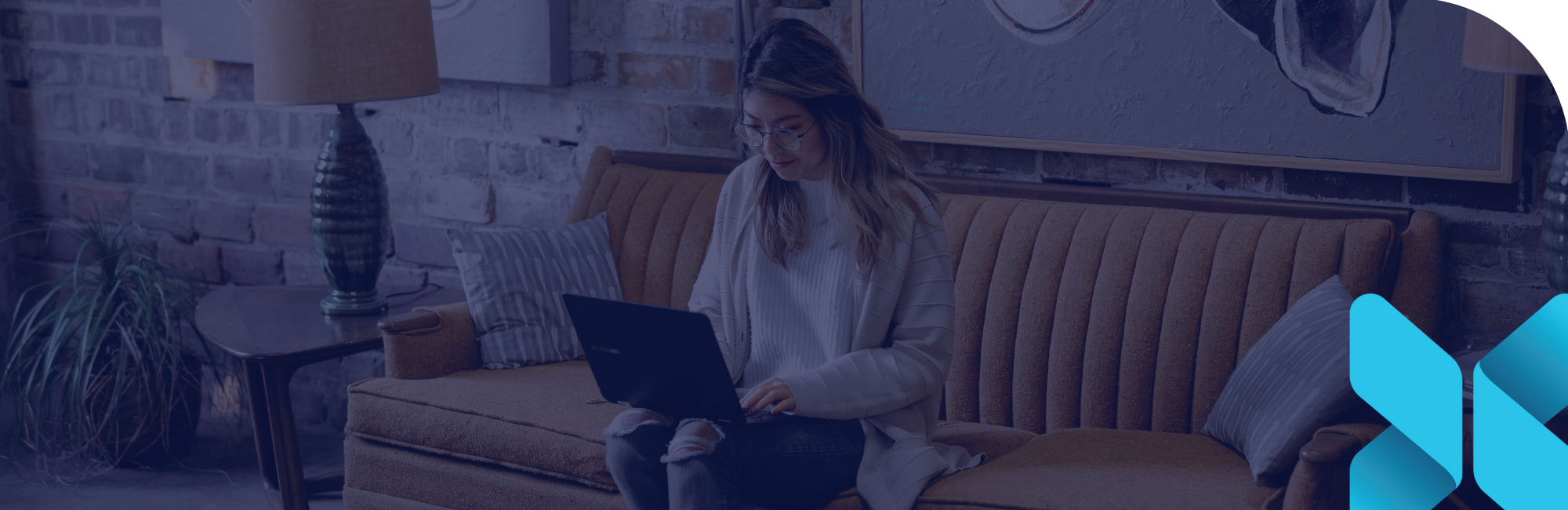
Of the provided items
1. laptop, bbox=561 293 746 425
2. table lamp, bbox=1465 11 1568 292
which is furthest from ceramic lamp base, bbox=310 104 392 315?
table lamp, bbox=1465 11 1568 292

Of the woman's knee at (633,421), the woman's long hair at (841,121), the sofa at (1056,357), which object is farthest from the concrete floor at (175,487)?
the woman's long hair at (841,121)

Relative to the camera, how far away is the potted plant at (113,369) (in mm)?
2697

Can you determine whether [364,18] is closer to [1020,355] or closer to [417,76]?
[417,76]

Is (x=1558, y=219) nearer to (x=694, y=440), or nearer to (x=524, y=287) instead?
(x=694, y=440)

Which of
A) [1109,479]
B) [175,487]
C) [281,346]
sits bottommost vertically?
[175,487]

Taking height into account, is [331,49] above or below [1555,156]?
above

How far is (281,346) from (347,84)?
53cm

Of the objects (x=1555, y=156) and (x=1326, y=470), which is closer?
(x=1326, y=470)

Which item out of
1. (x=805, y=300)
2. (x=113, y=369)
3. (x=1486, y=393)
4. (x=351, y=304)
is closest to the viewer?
(x=1486, y=393)

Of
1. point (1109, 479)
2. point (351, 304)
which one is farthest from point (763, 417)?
point (351, 304)

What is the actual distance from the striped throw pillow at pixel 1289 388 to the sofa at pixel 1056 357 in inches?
2.4

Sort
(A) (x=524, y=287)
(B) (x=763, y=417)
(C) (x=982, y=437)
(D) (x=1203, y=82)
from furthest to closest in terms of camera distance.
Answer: (A) (x=524, y=287)
(D) (x=1203, y=82)
(C) (x=982, y=437)
(B) (x=763, y=417)

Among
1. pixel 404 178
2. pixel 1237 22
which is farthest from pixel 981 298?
pixel 404 178

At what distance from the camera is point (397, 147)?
10.1 feet
